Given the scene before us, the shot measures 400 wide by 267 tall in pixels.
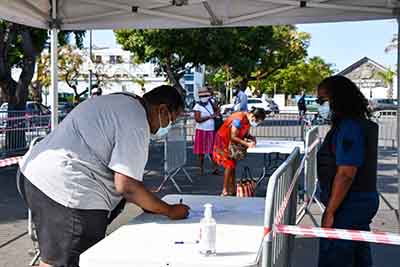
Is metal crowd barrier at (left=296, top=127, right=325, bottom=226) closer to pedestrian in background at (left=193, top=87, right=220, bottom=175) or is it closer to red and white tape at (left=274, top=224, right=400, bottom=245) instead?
pedestrian in background at (left=193, top=87, right=220, bottom=175)

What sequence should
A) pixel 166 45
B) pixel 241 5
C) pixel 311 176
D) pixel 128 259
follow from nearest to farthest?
pixel 128 259 < pixel 241 5 < pixel 311 176 < pixel 166 45

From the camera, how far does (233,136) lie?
7738 millimetres

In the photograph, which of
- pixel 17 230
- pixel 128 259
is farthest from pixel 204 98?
pixel 128 259

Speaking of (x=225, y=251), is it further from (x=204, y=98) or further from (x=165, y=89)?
(x=204, y=98)

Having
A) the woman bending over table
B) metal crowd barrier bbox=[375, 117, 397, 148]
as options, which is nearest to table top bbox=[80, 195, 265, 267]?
the woman bending over table

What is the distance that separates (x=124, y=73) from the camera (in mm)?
57688

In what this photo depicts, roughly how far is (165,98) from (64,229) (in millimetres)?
872

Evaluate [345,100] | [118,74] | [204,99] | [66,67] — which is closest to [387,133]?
[204,99]

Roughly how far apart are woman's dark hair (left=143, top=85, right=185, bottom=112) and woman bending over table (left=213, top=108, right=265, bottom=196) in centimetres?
462

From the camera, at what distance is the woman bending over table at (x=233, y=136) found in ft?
25.4

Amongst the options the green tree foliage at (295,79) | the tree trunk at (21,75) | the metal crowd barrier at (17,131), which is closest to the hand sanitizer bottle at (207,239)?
the metal crowd barrier at (17,131)

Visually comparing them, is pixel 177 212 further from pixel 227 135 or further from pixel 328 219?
pixel 227 135

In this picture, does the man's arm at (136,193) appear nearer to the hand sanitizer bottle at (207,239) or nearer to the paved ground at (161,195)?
the hand sanitizer bottle at (207,239)

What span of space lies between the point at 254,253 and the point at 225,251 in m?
0.13
